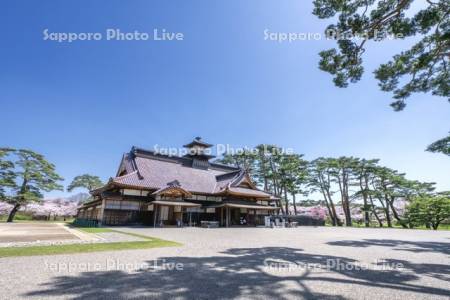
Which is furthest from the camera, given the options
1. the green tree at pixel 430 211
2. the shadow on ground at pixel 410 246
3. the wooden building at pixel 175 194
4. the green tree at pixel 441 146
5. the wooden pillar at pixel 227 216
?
the green tree at pixel 430 211

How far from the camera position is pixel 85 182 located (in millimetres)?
44781

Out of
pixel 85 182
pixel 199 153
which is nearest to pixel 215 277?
pixel 199 153

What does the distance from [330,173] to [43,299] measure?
37964 mm

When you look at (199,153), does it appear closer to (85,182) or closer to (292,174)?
(292,174)

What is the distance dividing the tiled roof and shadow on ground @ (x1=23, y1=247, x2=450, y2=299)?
18279 millimetres

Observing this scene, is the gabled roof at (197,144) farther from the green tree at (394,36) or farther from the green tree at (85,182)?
the green tree at (394,36)

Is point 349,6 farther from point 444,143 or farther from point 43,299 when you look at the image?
point 444,143

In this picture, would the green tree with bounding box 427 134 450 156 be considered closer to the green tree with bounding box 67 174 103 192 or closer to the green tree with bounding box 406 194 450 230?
the green tree with bounding box 406 194 450 230

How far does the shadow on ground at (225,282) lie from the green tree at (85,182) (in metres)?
45.0

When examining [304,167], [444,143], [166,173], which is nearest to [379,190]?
[304,167]

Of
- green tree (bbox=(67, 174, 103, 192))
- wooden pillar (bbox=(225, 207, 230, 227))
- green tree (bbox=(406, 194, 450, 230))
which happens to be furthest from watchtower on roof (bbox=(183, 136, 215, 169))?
green tree (bbox=(406, 194, 450, 230))

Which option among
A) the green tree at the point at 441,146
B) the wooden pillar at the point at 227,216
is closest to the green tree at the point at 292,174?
the wooden pillar at the point at 227,216

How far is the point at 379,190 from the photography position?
34.4m

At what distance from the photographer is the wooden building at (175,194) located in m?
21.6
